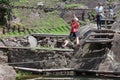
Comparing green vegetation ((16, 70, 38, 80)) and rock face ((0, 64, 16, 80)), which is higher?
rock face ((0, 64, 16, 80))

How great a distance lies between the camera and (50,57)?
28125mm

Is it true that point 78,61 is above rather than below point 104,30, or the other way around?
below

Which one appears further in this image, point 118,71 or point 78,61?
point 78,61

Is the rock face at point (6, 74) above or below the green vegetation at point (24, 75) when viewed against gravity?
above

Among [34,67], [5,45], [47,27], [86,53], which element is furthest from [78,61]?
[47,27]

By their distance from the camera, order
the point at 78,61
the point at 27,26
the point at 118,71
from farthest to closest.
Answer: the point at 27,26 < the point at 78,61 < the point at 118,71

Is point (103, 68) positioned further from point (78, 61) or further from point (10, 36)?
point (10, 36)

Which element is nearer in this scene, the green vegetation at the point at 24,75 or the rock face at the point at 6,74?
the rock face at the point at 6,74

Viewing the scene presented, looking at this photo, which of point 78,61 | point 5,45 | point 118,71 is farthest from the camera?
point 5,45

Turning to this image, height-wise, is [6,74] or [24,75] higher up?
[6,74]

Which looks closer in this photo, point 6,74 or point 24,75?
point 6,74

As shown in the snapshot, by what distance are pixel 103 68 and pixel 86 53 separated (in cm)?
185

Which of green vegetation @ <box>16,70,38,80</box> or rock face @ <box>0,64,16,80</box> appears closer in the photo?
rock face @ <box>0,64,16,80</box>

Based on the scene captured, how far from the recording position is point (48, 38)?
30.2 meters
